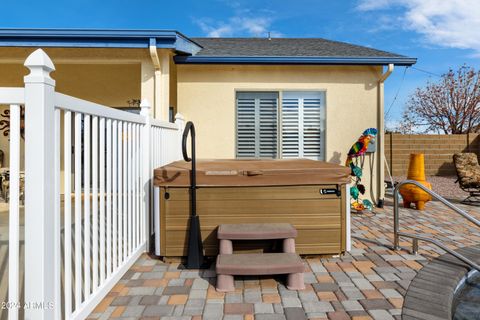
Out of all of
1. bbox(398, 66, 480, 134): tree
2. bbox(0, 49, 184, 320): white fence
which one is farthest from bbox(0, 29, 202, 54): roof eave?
bbox(398, 66, 480, 134): tree

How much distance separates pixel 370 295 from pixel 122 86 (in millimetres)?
6157

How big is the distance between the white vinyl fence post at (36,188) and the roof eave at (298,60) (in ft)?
13.1

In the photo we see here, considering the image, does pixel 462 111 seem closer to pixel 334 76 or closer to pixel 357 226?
pixel 334 76

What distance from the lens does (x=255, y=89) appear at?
218 inches

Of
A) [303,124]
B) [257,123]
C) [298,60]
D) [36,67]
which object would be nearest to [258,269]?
[36,67]

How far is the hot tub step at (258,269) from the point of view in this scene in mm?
2291

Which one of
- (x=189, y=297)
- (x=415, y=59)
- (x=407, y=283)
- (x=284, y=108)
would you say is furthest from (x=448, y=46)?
(x=189, y=297)

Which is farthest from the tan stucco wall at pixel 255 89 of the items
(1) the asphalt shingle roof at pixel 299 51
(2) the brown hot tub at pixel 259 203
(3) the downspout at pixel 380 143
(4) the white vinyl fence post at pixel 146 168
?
(2) the brown hot tub at pixel 259 203

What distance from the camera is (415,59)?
529cm

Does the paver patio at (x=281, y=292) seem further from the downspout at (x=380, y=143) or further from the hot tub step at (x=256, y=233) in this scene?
the downspout at (x=380, y=143)

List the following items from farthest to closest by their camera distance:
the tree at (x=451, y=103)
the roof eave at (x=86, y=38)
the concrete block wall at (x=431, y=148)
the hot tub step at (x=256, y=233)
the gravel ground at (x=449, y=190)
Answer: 1. the tree at (x=451, y=103)
2. the concrete block wall at (x=431, y=148)
3. the gravel ground at (x=449, y=190)
4. the roof eave at (x=86, y=38)
5. the hot tub step at (x=256, y=233)

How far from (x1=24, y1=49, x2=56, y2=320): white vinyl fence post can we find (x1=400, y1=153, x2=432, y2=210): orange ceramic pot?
5.50 m

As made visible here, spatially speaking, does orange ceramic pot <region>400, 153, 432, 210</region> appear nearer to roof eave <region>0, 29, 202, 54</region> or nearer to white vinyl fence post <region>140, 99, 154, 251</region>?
white vinyl fence post <region>140, 99, 154, 251</region>

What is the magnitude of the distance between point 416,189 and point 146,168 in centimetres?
458
